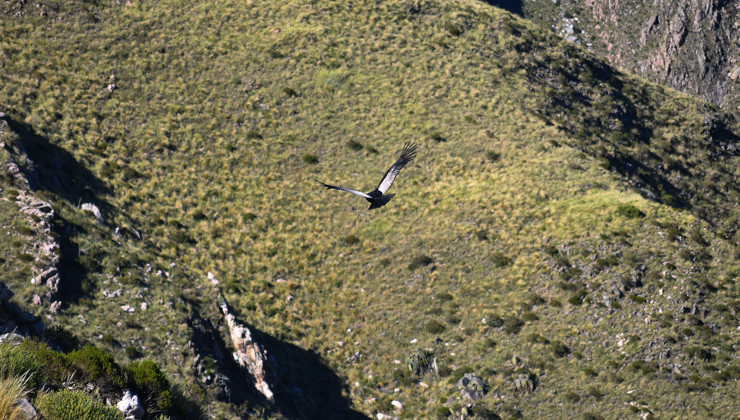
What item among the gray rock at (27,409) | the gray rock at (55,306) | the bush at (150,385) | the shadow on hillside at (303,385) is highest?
the gray rock at (27,409)

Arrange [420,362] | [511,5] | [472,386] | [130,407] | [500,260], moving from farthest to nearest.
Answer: [511,5] → [500,260] → [420,362] → [472,386] → [130,407]

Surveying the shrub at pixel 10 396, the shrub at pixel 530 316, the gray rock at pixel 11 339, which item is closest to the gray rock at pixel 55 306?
the gray rock at pixel 11 339

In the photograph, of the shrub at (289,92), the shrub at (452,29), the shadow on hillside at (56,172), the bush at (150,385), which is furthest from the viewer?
the shrub at (452,29)

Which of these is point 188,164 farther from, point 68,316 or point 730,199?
point 730,199

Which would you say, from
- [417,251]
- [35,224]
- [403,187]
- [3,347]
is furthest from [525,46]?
[3,347]

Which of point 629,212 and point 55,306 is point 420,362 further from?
point 55,306

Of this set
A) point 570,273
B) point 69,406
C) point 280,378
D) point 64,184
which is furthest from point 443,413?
point 64,184

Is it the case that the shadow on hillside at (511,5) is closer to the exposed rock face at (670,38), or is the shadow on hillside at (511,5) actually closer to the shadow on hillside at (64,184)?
the exposed rock face at (670,38)
